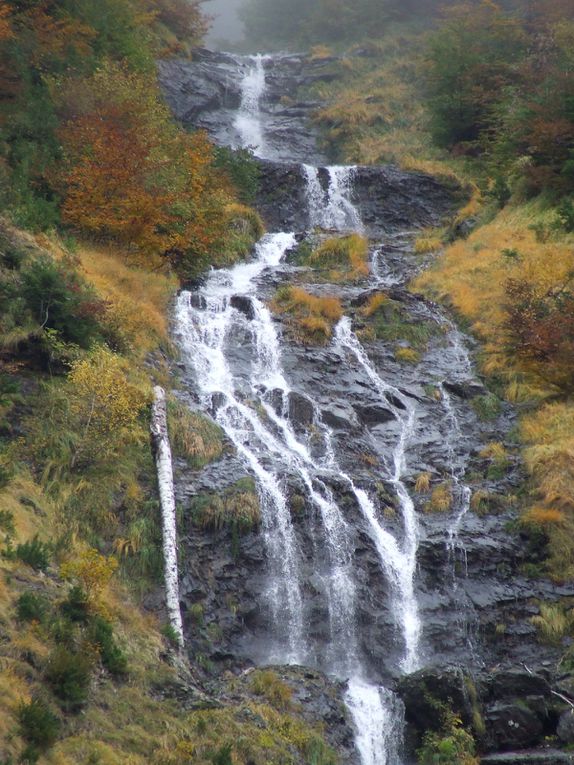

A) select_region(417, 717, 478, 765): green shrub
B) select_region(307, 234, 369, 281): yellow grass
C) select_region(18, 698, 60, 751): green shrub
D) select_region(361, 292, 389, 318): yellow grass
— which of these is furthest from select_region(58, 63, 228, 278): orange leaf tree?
select_region(18, 698, 60, 751): green shrub

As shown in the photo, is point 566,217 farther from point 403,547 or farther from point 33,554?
point 33,554

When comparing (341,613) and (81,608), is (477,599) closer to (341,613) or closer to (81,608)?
(341,613)

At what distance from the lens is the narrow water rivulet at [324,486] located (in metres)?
12.7

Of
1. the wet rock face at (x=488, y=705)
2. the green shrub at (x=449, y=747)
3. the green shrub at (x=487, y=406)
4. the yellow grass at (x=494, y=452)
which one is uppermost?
the green shrub at (x=487, y=406)

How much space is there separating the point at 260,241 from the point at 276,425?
13451 mm

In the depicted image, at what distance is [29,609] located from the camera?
8453 mm

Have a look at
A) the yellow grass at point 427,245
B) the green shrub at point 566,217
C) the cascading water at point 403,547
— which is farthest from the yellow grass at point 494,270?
the cascading water at point 403,547

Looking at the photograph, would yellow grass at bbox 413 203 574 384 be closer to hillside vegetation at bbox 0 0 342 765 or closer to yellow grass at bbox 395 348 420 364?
yellow grass at bbox 395 348 420 364

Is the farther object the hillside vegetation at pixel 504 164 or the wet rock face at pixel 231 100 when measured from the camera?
the wet rock face at pixel 231 100

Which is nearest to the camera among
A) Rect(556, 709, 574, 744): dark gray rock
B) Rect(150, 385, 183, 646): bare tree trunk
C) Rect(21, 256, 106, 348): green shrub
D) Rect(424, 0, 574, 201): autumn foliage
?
Rect(556, 709, 574, 744): dark gray rock

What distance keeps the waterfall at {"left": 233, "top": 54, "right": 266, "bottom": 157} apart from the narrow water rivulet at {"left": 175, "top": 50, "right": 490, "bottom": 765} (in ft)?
59.1

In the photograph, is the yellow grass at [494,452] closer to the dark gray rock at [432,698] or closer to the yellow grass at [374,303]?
the dark gray rock at [432,698]

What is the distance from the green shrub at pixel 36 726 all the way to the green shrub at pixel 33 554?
280 centimetres

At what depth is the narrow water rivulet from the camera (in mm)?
12656
